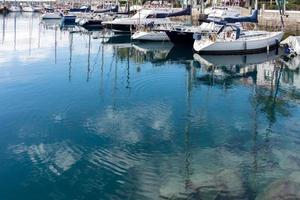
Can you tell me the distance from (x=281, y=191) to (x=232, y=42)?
31.0 metres

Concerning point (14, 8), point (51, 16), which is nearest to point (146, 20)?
point (51, 16)

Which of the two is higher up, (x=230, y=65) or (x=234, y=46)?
(x=234, y=46)

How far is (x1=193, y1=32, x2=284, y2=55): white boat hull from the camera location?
143ft

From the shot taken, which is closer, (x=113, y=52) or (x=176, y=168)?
(x=176, y=168)

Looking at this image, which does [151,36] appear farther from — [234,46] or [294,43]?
[294,43]

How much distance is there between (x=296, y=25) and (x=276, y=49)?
20.0 m

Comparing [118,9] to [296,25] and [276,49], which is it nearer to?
[296,25]

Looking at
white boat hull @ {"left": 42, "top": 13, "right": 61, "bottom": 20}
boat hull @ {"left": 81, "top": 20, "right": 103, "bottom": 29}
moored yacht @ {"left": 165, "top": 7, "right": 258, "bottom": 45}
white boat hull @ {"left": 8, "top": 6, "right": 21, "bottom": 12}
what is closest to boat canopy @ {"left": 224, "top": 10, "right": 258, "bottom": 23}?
moored yacht @ {"left": 165, "top": 7, "right": 258, "bottom": 45}

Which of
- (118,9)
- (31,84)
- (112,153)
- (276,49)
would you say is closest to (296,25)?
(276,49)

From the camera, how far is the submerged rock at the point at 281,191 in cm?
1412

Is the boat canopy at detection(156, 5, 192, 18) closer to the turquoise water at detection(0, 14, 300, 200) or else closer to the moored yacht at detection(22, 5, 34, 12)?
the turquoise water at detection(0, 14, 300, 200)

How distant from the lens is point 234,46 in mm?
44094

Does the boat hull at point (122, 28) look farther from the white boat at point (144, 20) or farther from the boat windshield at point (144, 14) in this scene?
the boat windshield at point (144, 14)

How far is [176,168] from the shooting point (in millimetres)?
16953
